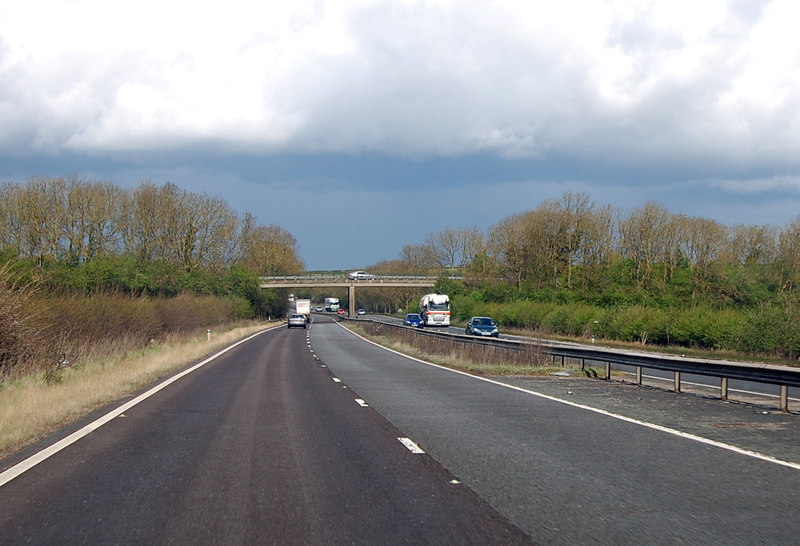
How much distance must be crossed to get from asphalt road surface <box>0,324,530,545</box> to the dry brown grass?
636 millimetres

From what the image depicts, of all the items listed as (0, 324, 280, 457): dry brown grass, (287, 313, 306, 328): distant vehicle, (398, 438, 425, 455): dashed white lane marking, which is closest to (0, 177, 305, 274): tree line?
(287, 313, 306, 328): distant vehicle

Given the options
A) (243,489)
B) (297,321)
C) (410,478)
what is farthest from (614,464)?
(297,321)

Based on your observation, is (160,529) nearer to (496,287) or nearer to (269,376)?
(269,376)

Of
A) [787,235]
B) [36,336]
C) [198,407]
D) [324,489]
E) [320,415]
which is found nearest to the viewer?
[324,489]

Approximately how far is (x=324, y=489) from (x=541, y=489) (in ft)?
7.25

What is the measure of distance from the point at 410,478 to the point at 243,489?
178 centimetres

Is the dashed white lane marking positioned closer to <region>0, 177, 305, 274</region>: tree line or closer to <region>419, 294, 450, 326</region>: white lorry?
<region>0, 177, 305, 274</region>: tree line

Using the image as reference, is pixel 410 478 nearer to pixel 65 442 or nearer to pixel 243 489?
pixel 243 489

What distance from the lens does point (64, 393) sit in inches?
612

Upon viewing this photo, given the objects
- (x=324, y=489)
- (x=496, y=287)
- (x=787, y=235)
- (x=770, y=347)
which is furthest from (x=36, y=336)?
(x=496, y=287)

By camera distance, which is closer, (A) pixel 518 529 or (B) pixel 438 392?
(A) pixel 518 529

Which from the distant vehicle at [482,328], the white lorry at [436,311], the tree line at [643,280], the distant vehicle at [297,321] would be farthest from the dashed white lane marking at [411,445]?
the distant vehicle at [297,321]

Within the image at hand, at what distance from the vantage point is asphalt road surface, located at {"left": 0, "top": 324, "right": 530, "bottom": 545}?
20.1 ft

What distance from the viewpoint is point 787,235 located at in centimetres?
5700
